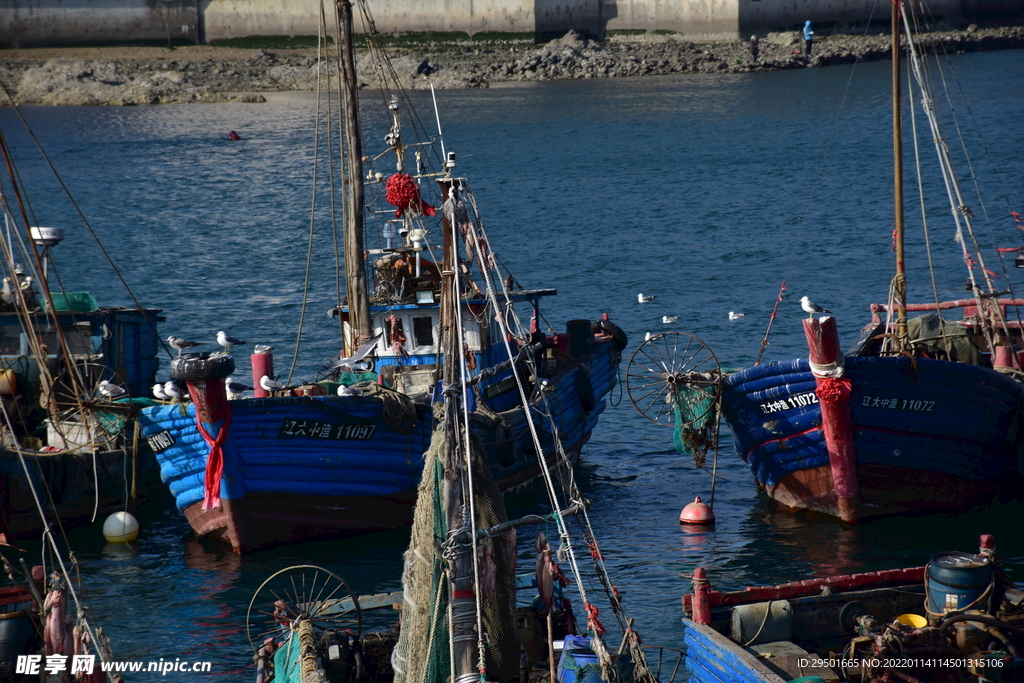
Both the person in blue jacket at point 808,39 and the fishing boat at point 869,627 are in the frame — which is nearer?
the fishing boat at point 869,627

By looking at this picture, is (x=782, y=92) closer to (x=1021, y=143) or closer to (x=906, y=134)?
(x=906, y=134)

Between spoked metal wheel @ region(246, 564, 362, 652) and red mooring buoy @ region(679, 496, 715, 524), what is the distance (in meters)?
6.68

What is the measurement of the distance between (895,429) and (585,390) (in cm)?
726

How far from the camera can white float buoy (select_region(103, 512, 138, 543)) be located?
23500 mm

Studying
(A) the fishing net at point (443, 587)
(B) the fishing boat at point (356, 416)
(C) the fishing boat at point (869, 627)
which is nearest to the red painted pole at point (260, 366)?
(B) the fishing boat at point (356, 416)

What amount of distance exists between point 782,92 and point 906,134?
25054mm

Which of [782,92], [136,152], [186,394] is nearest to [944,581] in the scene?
[186,394]

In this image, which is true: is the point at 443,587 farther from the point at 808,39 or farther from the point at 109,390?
the point at 808,39

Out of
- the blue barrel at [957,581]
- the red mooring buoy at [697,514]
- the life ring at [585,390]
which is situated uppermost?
the blue barrel at [957,581]

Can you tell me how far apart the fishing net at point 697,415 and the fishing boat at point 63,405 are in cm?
1026

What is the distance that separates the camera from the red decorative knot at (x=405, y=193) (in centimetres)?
2406

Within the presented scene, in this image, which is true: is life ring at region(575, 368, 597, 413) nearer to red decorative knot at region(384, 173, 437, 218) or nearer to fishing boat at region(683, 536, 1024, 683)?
red decorative knot at region(384, 173, 437, 218)

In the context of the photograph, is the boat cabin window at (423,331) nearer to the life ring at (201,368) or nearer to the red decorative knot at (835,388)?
the life ring at (201,368)

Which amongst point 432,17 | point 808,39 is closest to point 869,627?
point 808,39
